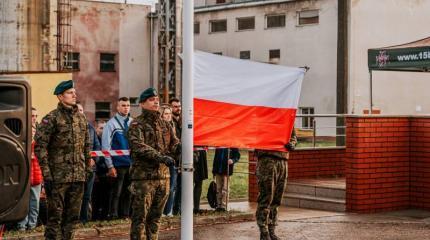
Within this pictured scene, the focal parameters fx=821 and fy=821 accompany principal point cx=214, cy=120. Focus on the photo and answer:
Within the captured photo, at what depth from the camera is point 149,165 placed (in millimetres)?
9125

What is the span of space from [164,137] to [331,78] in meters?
34.9

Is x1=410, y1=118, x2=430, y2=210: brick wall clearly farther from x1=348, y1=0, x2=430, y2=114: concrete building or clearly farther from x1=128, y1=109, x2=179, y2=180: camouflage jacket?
x1=348, y1=0, x2=430, y2=114: concrete building

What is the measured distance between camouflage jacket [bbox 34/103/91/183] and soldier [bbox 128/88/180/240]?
620 millimetres

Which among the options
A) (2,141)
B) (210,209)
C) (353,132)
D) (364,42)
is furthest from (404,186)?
(364,42)

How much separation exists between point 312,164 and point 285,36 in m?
30.8

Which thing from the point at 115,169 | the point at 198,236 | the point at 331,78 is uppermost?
the point at 331,78

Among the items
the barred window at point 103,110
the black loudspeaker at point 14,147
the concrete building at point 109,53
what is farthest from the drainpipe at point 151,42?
the black loudspeaker at point 14,147

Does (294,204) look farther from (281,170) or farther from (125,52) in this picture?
(125,52)

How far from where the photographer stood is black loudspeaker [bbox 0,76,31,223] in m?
4.72

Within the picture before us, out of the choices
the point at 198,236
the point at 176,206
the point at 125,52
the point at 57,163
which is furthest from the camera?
the point at 125,52

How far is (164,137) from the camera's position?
930 cm

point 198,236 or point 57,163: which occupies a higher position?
point 57,163

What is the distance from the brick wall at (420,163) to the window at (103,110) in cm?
3601

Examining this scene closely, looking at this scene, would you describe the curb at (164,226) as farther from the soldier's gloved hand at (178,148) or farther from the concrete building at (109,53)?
the concrete building at (109,53)
